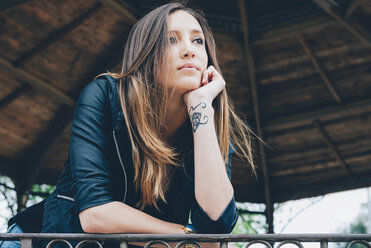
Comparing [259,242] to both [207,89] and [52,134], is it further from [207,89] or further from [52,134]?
[52,134]

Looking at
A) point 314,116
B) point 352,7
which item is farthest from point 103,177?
point 314,116

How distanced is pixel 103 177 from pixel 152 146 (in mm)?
227

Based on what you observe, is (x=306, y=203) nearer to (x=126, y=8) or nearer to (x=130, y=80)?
(x=126, y=8)

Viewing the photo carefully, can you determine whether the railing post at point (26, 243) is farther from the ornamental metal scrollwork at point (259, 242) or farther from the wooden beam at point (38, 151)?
the wooden beam at point (38, 151)

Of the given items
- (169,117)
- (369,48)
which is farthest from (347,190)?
(169,117)

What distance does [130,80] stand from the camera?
6.73ft

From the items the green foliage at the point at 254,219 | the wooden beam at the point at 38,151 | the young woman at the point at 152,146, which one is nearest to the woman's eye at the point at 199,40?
the young woman at the point at 152,146

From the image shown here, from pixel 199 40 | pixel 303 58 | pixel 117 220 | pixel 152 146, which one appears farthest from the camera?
pixel 303 58

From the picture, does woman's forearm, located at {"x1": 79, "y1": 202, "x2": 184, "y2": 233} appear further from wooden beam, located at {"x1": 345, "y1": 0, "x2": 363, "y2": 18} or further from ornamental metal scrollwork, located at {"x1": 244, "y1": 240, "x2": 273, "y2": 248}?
wooden beam, located at {"x1": 345, "y1": 0, "x2": 363, "y2": 18}

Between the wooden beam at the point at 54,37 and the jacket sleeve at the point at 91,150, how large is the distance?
18.3 ft

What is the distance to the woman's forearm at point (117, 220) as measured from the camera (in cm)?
173

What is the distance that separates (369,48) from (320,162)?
2687 mm

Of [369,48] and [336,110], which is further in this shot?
[336,110]

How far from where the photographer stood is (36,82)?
7.98 m
